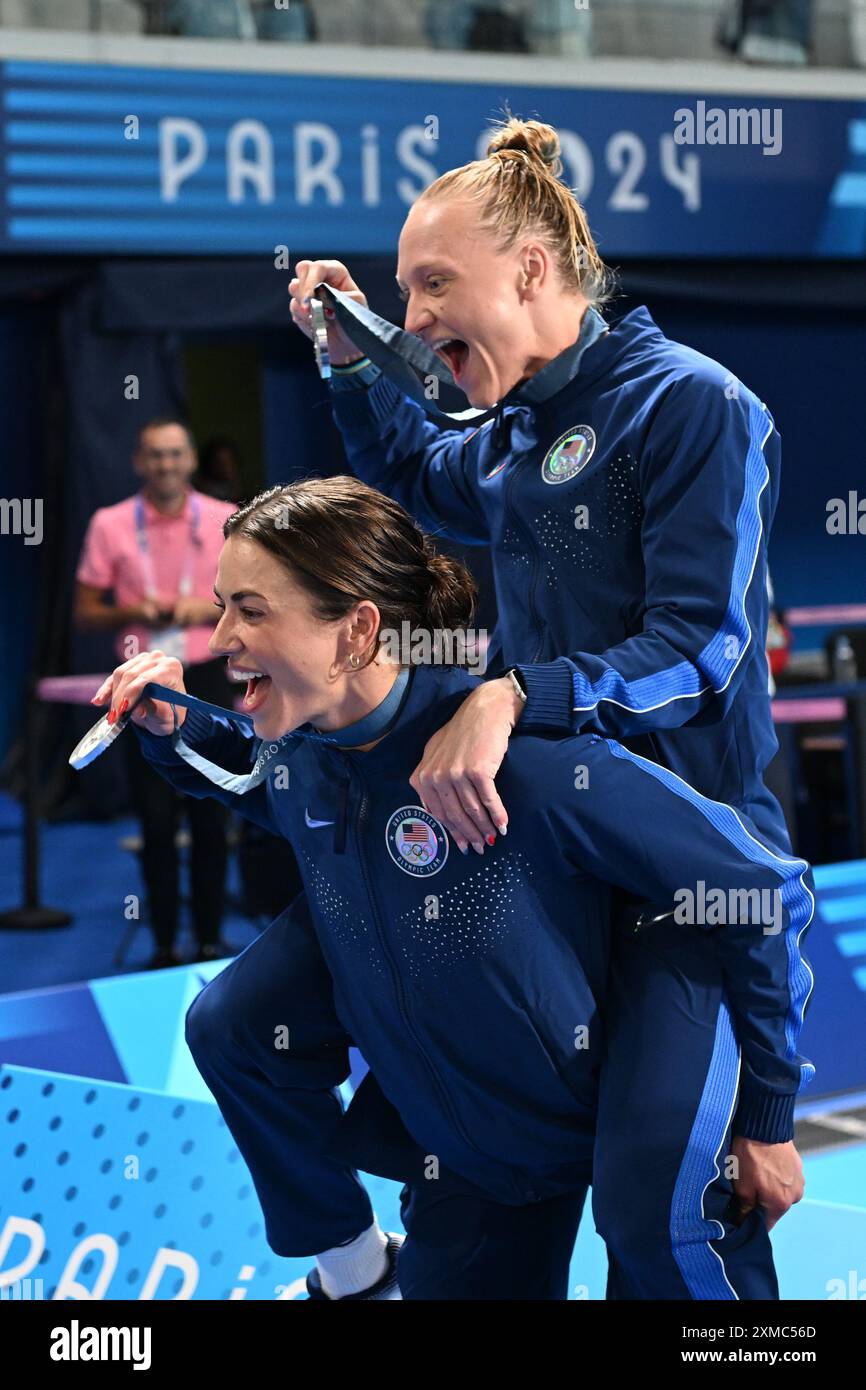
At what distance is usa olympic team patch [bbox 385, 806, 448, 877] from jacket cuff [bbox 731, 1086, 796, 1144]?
40cm

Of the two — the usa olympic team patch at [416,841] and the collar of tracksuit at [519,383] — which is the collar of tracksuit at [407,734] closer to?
the usa olympic team patch at [416,841]

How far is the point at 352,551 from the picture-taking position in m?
1.69

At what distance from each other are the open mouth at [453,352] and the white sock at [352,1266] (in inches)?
41.1

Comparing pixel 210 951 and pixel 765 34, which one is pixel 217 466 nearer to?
pixel 765 34

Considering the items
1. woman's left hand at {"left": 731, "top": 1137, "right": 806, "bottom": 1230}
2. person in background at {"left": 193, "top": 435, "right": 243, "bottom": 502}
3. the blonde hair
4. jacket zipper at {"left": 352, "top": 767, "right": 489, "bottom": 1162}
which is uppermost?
person in background at {"left": 193, "top": 435, "right": 243, "bottom": 502}

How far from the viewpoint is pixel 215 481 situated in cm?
824

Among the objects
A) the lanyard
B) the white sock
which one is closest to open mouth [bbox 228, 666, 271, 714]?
the white sock

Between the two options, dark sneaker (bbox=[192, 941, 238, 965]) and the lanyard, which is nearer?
dark sneaker (bbox=[192, 941, 238, 965])

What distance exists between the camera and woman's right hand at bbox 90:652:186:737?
5.80ft

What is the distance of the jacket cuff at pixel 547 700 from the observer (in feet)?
5.27

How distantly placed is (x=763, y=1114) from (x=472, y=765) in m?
0.49

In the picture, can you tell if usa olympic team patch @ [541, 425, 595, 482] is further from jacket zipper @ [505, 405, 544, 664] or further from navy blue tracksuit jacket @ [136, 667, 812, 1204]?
navy blue tracksuit jacket @ [136, 667, 812, 1204]

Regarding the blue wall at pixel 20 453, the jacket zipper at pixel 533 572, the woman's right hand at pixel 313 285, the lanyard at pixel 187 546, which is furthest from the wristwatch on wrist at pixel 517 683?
the blue wall at pixel 20 453
